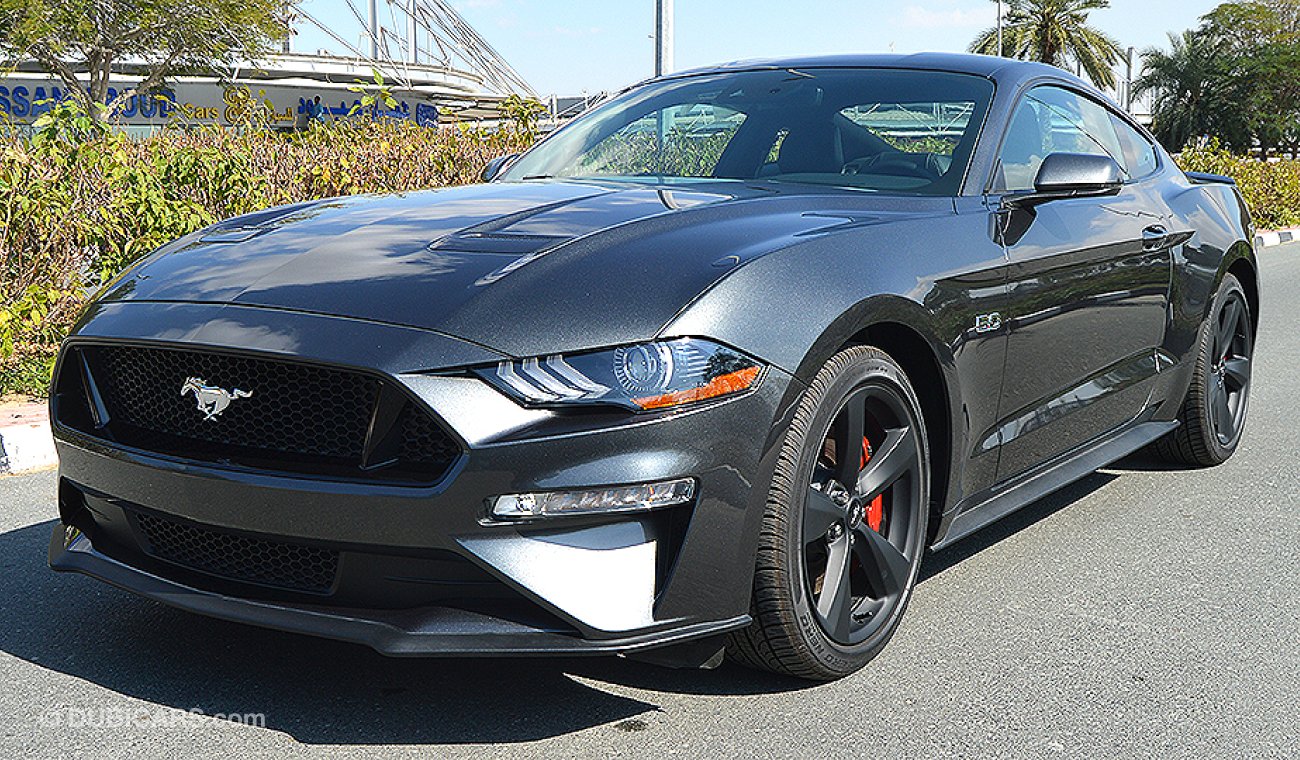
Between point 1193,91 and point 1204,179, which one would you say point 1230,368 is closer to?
point 1204,179

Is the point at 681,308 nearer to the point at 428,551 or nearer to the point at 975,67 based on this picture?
the point at 428,551

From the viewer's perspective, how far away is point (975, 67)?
4.35 metres

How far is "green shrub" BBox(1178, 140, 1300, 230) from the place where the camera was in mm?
20141

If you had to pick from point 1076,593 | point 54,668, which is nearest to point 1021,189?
point 1076,593

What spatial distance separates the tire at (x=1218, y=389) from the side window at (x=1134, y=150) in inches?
21.0

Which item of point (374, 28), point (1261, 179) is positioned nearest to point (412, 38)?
point (374, 28)

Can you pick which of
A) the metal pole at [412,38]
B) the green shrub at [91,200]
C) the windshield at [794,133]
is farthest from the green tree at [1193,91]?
the windshield at [794,133]

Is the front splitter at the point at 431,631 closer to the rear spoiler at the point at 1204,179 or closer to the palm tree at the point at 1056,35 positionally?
the rear spoiler at the point at 1204,179

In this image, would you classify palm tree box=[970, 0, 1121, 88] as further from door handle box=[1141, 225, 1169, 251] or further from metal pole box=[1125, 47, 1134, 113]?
door handle box=[1141, 225, 1169, 251]

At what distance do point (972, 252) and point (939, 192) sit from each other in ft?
0.97

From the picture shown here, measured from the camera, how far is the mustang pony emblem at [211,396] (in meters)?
2.80

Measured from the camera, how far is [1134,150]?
5.08m

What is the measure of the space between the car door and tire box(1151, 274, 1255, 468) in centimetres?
57

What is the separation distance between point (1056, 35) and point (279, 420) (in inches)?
2508
